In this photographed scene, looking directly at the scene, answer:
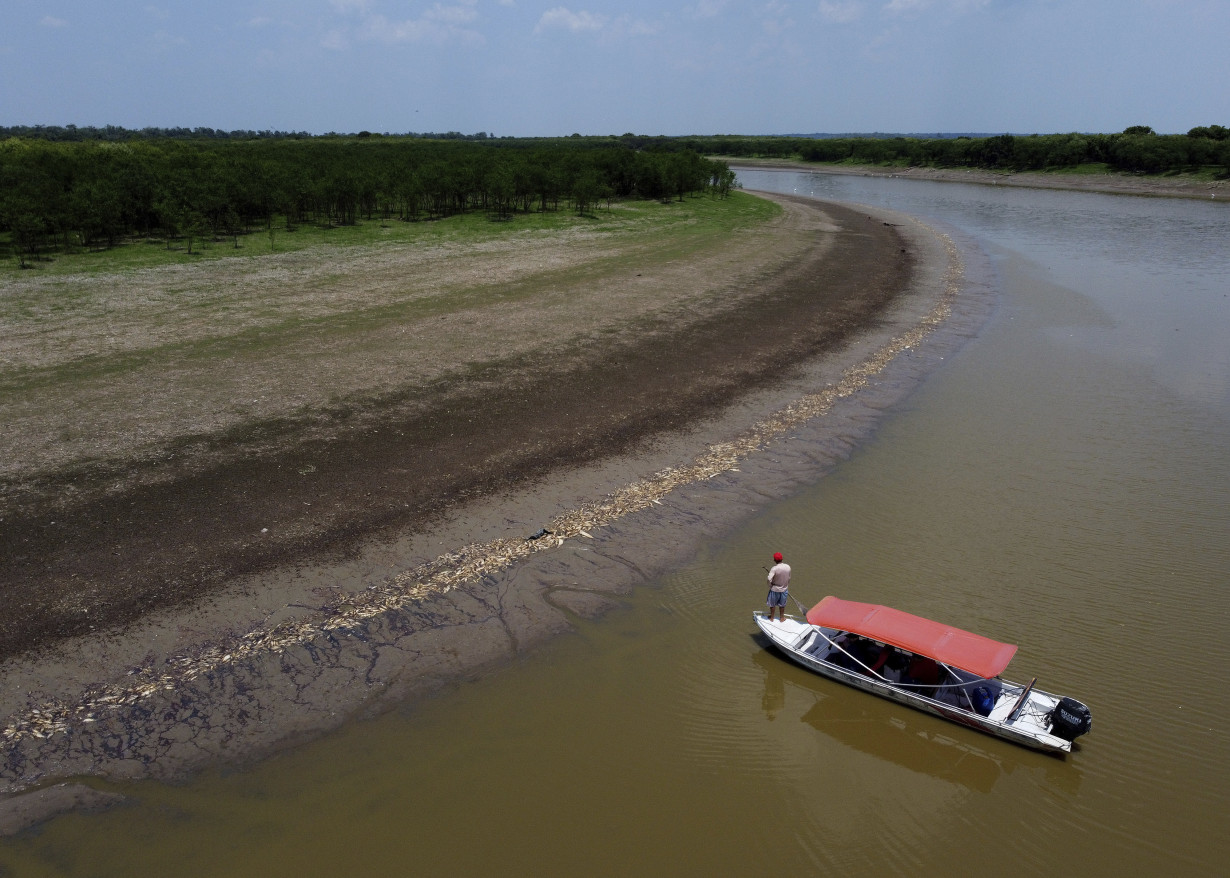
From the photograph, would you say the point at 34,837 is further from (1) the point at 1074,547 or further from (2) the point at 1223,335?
(2) the point at 1223,335

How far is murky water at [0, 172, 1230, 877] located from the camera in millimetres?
9703

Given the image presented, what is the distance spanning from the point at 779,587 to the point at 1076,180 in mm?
120804

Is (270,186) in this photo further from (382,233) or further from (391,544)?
(391,544)

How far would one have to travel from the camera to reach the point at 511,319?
3234cm

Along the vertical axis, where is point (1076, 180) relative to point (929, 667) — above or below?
above

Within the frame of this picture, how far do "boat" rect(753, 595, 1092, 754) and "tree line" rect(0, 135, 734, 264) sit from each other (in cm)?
4274

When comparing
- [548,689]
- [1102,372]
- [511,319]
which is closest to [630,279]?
[511,319]

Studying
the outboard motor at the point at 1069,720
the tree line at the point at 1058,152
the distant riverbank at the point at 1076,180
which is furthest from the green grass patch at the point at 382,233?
the tree line at the point at 1058,152

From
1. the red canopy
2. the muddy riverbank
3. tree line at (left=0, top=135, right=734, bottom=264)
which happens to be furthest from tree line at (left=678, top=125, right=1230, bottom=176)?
the red canopy

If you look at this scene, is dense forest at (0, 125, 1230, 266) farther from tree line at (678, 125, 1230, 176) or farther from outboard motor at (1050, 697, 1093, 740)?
outboard motor at (1050, 697, 1093, 740)

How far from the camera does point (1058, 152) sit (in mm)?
118250

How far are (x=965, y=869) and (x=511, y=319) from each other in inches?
1052

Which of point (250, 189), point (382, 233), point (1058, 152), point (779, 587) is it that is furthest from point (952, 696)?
point (1058, 152)

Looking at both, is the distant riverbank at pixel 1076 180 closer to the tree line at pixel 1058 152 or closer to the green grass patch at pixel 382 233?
the tree line at pixel 1058 152
